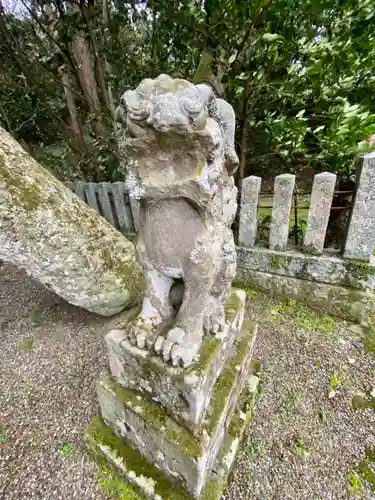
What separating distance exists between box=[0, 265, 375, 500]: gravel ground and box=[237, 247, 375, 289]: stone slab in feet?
0.85

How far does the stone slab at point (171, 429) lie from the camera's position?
907 millimetres

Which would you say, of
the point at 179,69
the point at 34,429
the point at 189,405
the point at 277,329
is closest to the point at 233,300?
the point at 189,405

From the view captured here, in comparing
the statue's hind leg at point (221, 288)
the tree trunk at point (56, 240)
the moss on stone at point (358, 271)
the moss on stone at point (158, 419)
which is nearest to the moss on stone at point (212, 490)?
the moss on stone at point (158, 419)

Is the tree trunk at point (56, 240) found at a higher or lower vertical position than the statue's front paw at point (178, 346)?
higher

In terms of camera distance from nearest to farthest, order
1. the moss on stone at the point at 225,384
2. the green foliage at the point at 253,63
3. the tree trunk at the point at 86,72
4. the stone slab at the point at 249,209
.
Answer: the moss on stone at the point at 225,384 → the green foliage at the point at 253,63 → the stone slab at the point at 249,209 → the tree trunk at the point at 86,72

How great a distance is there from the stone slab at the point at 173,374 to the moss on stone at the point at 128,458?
28 centimetres

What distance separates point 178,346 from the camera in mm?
918

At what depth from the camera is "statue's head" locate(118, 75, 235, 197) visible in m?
0.62

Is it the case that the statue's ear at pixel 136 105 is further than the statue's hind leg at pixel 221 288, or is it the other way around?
the statue's hind leg at pixel 221 288

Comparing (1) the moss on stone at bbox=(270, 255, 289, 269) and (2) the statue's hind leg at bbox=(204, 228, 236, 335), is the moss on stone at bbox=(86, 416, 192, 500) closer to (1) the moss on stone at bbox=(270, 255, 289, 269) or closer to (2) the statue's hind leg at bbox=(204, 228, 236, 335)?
(2) the statue's hind leg at bbox=(204, 228, 236, 335)

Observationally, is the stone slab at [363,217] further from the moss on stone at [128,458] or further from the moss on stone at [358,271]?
the moss on stone at [128,458]

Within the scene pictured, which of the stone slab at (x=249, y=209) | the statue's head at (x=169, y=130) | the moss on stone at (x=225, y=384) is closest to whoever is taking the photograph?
the statue's head at (x=169, y=130)

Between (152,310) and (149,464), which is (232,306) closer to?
(152,310)

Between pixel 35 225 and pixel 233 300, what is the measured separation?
3.40 feet
